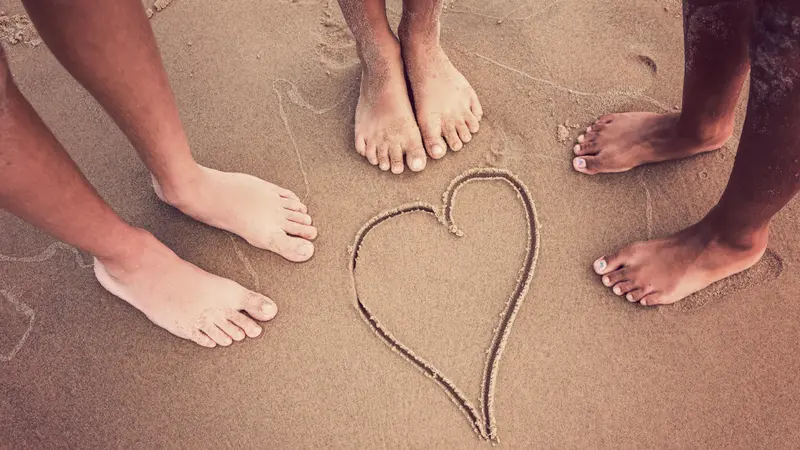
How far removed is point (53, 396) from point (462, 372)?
1.17 meters

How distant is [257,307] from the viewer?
5.18 feet

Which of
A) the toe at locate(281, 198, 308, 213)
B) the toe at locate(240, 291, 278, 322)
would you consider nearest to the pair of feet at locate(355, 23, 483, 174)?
the toe at locate(281, 198, 308, 213)

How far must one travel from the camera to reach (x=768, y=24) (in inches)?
38.2

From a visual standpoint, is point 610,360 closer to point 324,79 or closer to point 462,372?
point 462,372

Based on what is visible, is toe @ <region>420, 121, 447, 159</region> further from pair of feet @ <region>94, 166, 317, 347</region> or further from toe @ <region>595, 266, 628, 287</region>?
toe @ <region>595, 266, 628, 287</region>

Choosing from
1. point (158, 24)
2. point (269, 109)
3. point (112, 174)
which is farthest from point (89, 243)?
point (158, 24)

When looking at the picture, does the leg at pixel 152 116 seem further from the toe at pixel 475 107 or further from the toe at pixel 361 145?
the toe at pixel 475 107

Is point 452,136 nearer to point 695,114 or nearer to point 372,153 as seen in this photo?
point 372,153

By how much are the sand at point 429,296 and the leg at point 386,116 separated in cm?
6

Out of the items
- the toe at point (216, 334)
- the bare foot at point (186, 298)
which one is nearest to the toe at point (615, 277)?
the bare foot at point (186, 298)

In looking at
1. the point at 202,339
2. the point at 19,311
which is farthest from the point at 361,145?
the point at 19,311

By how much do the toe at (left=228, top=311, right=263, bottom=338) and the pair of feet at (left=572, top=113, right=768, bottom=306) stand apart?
101cm

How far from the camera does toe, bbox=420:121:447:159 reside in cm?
173

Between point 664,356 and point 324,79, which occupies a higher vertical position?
point 324,79
